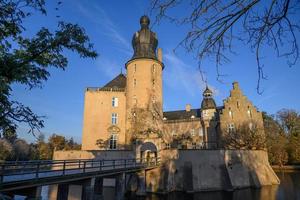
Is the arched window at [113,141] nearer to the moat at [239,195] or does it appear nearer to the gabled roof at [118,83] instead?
the gabled roof at [118,83]

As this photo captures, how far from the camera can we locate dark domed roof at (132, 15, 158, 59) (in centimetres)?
3186

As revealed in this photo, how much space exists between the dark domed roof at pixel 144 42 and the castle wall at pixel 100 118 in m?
6.22

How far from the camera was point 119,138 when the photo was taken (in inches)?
1217

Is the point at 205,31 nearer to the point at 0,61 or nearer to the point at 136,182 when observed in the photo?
the point at 0,61

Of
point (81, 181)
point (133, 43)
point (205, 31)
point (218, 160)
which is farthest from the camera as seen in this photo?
Result: point (133, 43)

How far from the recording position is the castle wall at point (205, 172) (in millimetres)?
23938

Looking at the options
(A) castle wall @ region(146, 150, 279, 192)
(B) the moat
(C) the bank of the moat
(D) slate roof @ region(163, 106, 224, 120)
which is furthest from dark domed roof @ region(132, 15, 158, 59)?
(D) slate roof @ region(163, 106, 224, 120)

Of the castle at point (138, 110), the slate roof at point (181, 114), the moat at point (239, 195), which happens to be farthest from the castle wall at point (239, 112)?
the moat at point (239, 195)

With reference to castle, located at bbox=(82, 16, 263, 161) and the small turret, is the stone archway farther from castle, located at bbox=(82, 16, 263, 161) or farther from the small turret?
the small turret

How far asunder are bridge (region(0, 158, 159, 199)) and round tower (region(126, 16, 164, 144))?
590 cm

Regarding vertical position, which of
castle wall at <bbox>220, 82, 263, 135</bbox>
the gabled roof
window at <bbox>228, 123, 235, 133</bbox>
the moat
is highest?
the gabled roof

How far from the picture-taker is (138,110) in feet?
97.9

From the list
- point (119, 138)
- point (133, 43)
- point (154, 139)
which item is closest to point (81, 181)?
point (154, 139)

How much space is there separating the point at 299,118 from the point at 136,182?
130 feet
